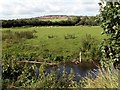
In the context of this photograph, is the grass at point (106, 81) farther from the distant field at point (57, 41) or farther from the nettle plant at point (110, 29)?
the distant field at point (57, 41)

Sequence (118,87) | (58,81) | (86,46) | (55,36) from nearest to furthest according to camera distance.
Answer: (118,87)
(58,81)
(86,46)
(55,36)

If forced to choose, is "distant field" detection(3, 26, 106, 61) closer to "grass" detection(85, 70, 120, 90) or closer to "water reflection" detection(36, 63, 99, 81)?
"water reflection" detection(36, 63, 99, 81)

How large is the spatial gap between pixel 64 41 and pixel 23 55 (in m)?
9.77

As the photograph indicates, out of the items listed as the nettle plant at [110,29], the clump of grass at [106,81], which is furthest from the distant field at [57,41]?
the clump of grass at [106,81]

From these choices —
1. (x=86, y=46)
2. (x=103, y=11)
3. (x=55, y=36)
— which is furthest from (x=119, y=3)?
(x=55, y=36)

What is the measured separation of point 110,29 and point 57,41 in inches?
1645

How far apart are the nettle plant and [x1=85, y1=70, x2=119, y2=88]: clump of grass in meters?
0.29

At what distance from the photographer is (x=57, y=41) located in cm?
4700

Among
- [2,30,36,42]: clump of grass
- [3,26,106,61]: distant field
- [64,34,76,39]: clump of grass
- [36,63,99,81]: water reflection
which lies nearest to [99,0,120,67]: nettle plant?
[36,63,99,81]: water reflection

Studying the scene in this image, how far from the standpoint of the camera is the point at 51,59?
37.5m

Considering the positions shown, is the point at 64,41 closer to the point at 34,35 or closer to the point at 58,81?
the point at 34,35

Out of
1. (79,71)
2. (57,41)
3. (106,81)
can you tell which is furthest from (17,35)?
(106,81)

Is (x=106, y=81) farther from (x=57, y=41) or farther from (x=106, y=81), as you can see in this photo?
(x=57, y=41)

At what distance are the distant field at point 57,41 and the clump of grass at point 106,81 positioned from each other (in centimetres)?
3231
